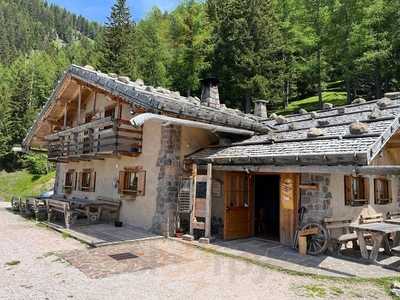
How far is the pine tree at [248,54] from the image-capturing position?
27.7 meters

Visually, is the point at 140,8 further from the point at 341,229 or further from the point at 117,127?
the point at 341,229

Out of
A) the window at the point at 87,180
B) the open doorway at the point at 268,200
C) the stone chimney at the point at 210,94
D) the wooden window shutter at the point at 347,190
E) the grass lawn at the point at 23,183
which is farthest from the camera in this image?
the grass lawn at the point at 23,183

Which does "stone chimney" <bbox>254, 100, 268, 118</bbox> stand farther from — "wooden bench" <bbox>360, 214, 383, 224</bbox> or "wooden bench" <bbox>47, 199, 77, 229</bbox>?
"wooden bench" <bbox>47, 199, 77, 229</bbox>

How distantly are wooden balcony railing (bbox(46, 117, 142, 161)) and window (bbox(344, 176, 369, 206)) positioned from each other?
6625 mm

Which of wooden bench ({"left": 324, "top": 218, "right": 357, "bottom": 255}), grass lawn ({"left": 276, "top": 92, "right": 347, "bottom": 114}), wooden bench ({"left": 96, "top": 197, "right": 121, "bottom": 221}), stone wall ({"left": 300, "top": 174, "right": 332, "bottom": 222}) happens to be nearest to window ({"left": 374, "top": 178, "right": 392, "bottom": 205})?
wooden bench ({"left": 324, "top": 218, "right": 357, "bottom": 255})

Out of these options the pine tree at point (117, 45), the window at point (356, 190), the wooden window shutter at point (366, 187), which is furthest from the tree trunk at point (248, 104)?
the window at point (356, 190)

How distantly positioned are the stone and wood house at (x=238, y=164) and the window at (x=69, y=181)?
3.35 meters

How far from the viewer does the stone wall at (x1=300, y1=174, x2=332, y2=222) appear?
8.57m

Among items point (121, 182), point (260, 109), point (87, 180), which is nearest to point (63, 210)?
point (121, 182)

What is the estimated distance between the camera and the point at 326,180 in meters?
8.66

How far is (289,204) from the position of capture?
904 centimetres

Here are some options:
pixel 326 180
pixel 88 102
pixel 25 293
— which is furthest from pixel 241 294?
pixel 88 102

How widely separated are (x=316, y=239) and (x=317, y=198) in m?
1.05

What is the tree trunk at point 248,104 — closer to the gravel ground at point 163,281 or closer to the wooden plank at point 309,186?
the wooden plank at point 309,186
